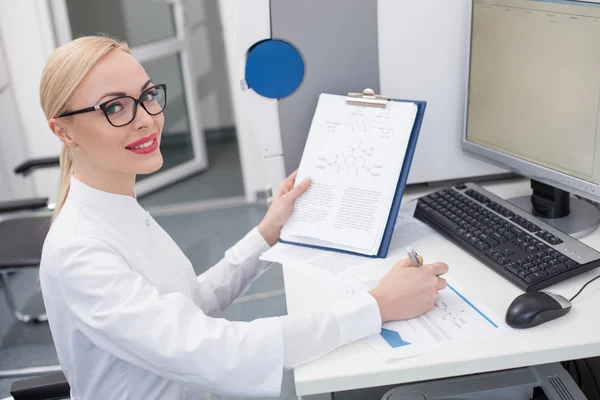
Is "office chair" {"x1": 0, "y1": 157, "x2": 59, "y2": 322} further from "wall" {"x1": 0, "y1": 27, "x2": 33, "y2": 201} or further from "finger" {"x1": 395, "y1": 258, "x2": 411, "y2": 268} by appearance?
"finger" {"x1": 395, "y1": 258, "x2": 411, "y2": 268}

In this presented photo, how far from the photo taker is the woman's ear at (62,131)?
3.17 ft

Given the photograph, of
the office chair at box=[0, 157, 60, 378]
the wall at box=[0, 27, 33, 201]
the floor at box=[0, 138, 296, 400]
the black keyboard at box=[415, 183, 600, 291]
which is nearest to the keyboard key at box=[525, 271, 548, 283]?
the black keyboard at box=[415, 183, 600, 291]

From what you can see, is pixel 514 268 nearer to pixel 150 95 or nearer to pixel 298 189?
pixel 298 189

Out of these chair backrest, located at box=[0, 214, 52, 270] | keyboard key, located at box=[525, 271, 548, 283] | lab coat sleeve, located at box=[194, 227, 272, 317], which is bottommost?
chair backrest, located at box=[0, 214, 52, 270]

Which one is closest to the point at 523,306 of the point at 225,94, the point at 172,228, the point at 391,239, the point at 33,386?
the point at 391,239

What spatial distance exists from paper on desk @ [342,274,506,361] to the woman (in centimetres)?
2

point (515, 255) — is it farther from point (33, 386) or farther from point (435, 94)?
point (33, 386)

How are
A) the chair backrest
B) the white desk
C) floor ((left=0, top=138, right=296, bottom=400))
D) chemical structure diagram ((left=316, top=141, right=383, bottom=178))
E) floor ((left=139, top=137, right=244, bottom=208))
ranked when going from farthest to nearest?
1. floor ((left=139, top=137, right=244, bottom=208))
2. floor ((left=0, top=138, right=296, bottom=400))
3. the chair backrest
4. chemical structure diagram ((left=316, top=141, right=383, bottom=178))
5. the white desk

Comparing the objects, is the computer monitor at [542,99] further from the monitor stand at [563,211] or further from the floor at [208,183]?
the floor at [208,183]

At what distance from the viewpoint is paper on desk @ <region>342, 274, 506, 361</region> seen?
91 centimetres

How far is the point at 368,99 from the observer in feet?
4.18

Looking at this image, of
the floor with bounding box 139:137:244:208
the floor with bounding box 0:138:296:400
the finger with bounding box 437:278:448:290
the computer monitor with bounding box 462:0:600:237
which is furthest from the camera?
the floor with bounding box 139:137:244:208

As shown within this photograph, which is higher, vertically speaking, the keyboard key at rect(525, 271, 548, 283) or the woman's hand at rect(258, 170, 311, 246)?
the woman's hand at rect(258, 170, 311, 246)

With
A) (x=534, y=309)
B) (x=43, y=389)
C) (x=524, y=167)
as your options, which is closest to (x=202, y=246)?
(x=43, y=389)
